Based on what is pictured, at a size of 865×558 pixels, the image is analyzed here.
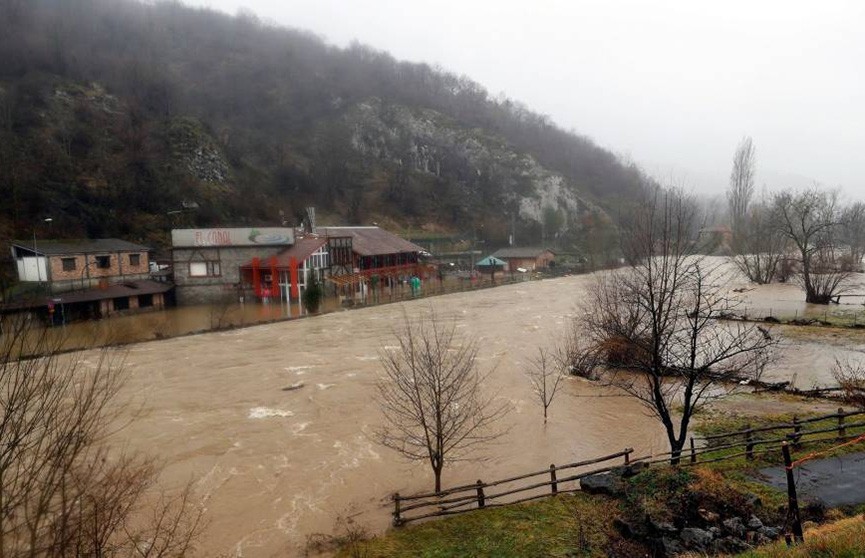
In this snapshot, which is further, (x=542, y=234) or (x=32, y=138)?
(x=542, y=234)

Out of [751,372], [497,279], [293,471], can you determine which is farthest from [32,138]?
[751,372]

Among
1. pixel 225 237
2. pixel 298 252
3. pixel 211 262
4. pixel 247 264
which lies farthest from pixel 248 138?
pixel 298 252

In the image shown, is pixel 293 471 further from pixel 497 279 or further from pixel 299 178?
pixel 299 178

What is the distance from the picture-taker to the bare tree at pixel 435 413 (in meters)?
11.3

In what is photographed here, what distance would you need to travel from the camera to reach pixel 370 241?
53219mm

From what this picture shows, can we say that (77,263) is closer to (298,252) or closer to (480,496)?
(298,252)

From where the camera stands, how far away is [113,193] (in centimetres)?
5622

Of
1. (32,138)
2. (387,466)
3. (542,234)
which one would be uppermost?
(32,138)

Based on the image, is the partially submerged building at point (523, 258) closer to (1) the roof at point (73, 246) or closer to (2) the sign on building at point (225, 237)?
(2) the sign on building at point (225, 237)

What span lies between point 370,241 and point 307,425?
125 ft

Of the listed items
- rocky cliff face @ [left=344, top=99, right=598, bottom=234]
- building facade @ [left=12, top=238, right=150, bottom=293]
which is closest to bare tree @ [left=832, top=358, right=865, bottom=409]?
building facade @ [left=12, top=238, right=150, bottom=293]

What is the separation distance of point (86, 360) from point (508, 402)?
63.7 feet

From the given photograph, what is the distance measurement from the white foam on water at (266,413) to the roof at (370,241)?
3107cm

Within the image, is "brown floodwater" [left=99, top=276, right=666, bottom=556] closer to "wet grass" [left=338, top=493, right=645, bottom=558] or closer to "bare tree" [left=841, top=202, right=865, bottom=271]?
"wet grass" [left=338, top=493, right=645, bottom=558]
